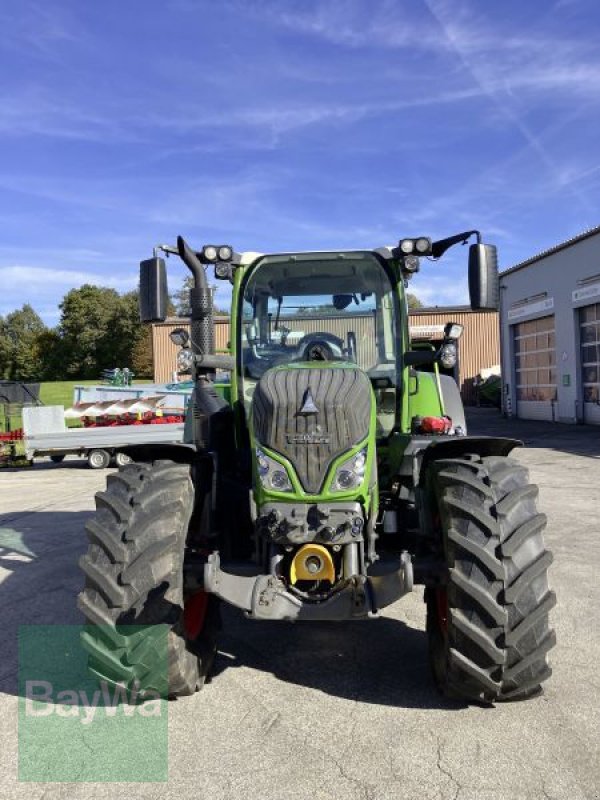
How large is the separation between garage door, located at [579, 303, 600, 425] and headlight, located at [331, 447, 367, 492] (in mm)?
19281

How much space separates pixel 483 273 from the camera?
167 inches

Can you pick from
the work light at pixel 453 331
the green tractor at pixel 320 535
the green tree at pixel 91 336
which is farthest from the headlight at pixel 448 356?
the green tree at pixel 91 336

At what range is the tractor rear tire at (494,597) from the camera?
3.29 m

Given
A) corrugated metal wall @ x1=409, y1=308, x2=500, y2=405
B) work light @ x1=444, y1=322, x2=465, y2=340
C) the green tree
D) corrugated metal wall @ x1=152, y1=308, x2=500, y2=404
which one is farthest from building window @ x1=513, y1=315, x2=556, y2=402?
the green tree

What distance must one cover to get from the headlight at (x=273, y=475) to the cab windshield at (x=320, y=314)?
107 cm

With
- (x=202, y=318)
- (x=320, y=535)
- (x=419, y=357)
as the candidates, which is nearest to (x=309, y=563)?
(x=320, y=535)

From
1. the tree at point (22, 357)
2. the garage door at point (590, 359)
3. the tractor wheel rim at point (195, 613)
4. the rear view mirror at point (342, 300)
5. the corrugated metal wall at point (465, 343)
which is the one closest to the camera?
the tractor wheel rim at point (195, 613)

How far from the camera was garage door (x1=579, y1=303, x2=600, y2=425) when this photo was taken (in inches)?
834

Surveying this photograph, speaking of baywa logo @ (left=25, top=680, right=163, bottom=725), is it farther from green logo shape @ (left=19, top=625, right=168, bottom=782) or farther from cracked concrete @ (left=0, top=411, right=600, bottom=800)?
cracked concrete @ (left=0, top=411, right=600, bottom=800)

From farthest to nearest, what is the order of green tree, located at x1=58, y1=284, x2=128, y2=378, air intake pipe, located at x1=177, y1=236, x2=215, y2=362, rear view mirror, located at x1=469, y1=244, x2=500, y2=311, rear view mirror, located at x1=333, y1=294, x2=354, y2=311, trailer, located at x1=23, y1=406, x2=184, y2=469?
green tree, located at x1=58, y1=284, x2=128, y2=378 → trailer, located at x1=23, y1=406, x2=184, y2=469 → rear view mirror, located at x1=333, y1=294, x2=354, y2=311 → air intake pipe, located at x1=177, y1=236, x2=215, y2=362 → rear view mirror, located at x1=469, y1=244, x2=500, y2=311

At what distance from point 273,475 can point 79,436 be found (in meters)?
13.0

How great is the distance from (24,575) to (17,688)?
8.82 feet

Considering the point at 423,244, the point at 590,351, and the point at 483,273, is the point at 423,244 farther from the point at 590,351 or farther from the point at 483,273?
the point at 590,351

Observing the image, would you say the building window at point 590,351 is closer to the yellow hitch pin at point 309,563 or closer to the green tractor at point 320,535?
the green tractor at point 320,535
